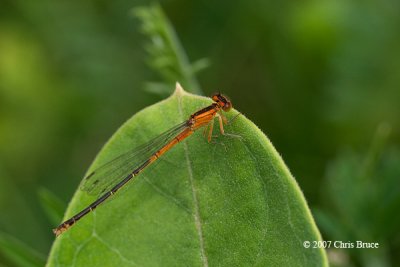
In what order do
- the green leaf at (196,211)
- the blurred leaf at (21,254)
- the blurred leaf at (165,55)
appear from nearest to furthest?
1. the green leaf at (196,211)
2. the blurred leaf at (21,254)
3. the blurred leaf at (165,55)

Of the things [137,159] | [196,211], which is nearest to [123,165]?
[137,159]

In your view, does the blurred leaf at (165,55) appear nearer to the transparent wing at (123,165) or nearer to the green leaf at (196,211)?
the transparent wing at (123,165)

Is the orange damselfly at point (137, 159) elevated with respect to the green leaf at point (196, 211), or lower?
elevated

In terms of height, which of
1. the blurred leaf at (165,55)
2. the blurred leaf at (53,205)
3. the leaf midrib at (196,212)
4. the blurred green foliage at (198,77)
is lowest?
the leaf midrib at (196,212)

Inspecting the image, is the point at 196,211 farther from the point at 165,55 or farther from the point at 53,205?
the point at 165,55

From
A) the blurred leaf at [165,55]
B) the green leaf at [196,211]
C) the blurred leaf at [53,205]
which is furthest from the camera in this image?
the blurred leaf at [165,55]

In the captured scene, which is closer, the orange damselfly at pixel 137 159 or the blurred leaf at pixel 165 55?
the orange damselfly at pixel 137 159

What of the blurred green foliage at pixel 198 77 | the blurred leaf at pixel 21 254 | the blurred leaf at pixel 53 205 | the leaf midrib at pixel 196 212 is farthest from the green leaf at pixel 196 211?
the blurred green foliage at pixel 198 77

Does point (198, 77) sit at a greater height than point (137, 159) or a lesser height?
greater
